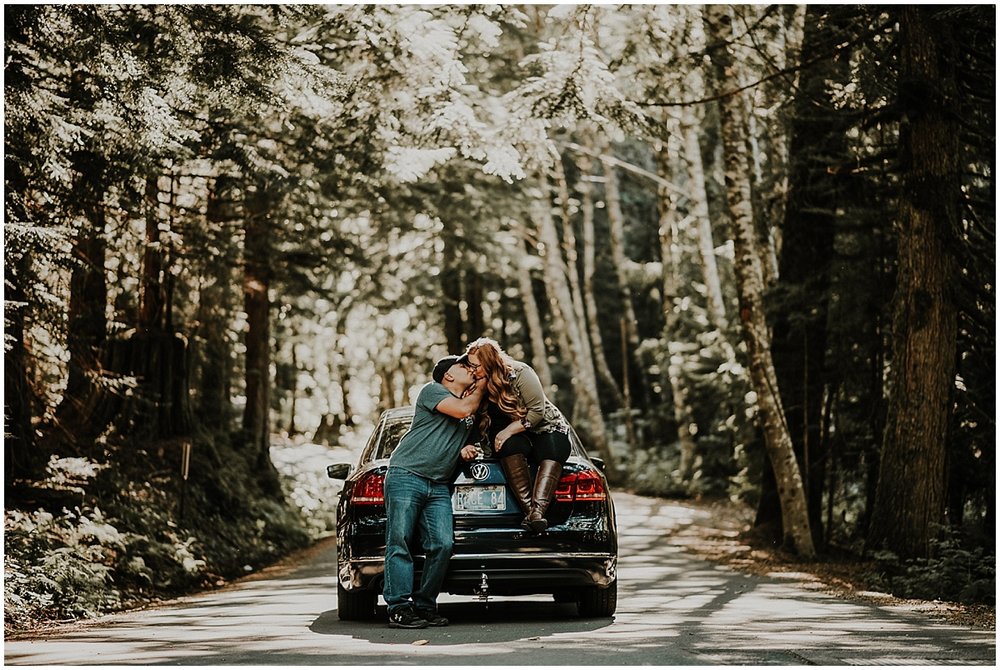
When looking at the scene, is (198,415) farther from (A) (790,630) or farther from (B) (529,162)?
(A) (790,630)

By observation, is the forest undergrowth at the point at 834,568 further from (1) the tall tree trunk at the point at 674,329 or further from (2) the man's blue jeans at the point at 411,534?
(1) the tall tree trunk at the point at 674,329

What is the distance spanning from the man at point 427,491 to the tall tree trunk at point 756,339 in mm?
9031

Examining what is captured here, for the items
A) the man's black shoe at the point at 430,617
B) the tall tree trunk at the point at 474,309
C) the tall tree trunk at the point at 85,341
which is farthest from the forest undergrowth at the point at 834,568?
the tall tree trunk at the point at 474,309

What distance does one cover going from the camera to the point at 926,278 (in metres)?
13.7

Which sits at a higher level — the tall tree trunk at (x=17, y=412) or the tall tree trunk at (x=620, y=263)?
the tall tree trunk at (x=620, y=263)

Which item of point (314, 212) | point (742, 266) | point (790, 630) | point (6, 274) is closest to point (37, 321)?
point (6, 274)

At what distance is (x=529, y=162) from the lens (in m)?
16.9

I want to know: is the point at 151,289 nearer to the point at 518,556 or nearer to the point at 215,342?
the point at 215,342

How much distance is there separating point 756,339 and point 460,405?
926 cm

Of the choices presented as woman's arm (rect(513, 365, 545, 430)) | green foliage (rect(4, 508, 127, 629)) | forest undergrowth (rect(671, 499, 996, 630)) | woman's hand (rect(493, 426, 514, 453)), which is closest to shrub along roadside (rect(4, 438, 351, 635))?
green foliage (rect(4, 508, 127, 629))

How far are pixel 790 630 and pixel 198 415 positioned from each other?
48.1ft

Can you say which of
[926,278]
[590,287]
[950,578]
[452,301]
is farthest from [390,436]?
[590,287]

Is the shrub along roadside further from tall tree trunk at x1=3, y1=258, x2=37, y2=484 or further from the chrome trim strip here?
the chrome trim strip

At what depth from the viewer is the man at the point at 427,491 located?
28.7 ft
